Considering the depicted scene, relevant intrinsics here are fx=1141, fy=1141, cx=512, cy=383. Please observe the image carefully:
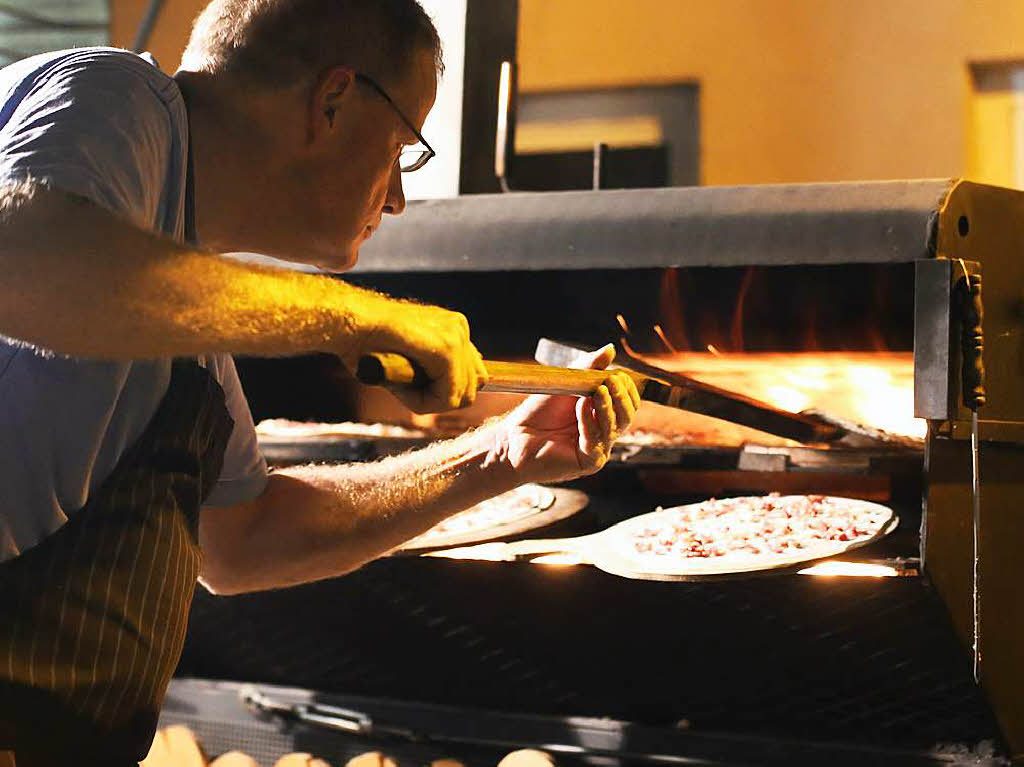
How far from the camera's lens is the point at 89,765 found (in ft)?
3.73

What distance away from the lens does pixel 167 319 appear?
896 millimetres

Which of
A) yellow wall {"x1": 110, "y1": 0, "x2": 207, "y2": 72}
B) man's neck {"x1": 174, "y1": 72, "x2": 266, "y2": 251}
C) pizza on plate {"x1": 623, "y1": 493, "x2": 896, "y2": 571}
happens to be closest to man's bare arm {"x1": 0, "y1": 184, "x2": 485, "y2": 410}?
man's neck {"x1": 174, "y1": 72, "x2": 266, "y2": 251}

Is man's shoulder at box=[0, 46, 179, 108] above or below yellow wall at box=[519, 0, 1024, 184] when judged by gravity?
below

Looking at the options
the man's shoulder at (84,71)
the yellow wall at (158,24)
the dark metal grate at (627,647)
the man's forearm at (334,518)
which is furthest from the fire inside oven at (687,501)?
the yellow wall at (158,24)

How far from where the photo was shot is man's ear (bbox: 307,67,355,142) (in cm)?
122

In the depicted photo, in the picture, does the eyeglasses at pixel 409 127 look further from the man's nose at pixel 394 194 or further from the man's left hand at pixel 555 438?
the man's left hand at pixel 555 438

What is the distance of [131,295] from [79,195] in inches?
3.5

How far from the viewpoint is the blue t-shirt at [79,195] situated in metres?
0.95

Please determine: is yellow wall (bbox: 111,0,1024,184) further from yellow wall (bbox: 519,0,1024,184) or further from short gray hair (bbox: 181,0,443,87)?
short gray hair (bbox: 181,0,443,87)

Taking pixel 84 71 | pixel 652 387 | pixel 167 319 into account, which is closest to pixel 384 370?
pixel 167 319

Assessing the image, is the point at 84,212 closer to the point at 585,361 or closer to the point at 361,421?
the point at 585,361

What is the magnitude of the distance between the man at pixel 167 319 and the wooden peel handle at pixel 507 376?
0.07ft

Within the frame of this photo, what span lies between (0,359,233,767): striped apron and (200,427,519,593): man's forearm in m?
0.23

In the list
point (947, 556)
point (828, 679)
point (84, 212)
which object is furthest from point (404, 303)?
point (828, 679)
